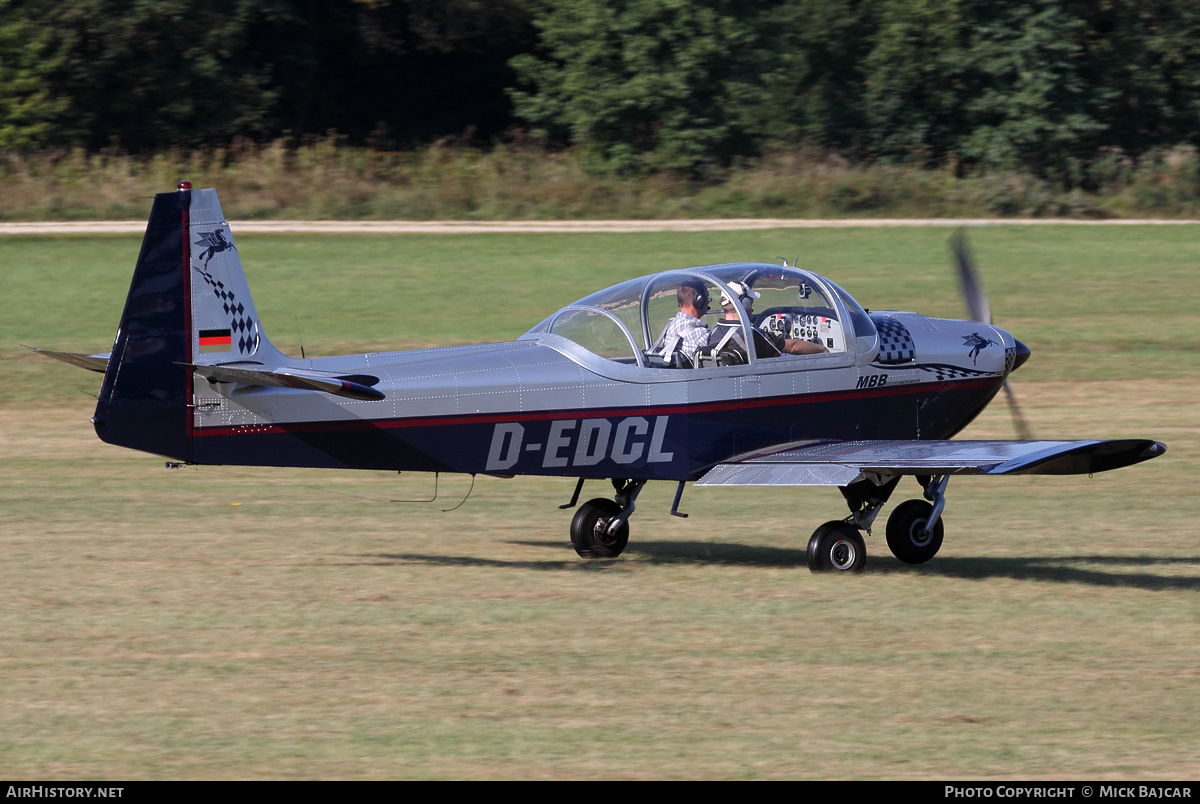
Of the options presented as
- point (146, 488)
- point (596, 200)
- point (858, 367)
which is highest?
point (596, 200)

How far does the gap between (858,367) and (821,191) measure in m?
24.8

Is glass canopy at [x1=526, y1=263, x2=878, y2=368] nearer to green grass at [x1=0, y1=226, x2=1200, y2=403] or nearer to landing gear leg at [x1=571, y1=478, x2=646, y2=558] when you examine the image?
landing gear leg at [x1=571, y1=478, x2=646, y2=558]

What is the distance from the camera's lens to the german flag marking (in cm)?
947

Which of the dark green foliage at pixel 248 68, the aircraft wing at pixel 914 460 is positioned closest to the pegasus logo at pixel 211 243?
the aircraft wing at pixel 914 460

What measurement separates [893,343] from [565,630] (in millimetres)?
4027

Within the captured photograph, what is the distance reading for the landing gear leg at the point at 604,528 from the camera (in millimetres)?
11148

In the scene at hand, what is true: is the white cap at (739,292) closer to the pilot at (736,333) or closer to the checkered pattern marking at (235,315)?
the pilot at (736,333)

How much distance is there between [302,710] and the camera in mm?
7117

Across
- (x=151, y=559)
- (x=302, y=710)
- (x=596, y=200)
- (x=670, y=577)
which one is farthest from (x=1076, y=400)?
(x=596, y=200)

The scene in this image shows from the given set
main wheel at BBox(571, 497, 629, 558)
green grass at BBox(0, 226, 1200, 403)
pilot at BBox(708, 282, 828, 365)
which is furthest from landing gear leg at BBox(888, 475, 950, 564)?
green grass at BBox(0, 226, 1200, 403)

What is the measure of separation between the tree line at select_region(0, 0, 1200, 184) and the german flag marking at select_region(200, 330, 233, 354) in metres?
29.4

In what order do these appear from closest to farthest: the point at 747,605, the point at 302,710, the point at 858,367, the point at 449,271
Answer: the point at 302,710
the point at 747,605
the point at 858,367
the point at 449,271

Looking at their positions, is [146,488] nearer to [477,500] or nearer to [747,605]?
[477,500]

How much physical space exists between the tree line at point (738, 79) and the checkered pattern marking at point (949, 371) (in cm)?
2735
